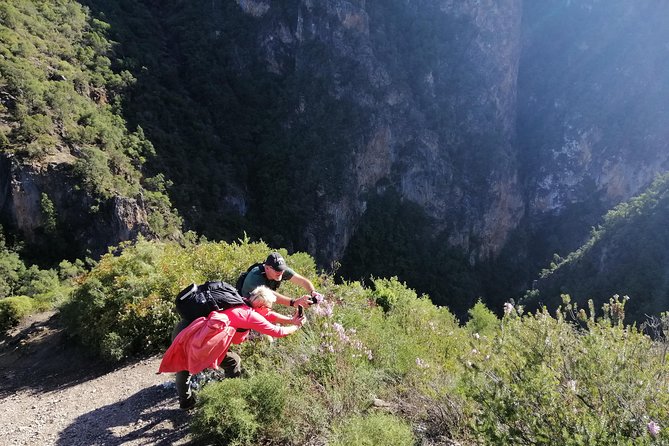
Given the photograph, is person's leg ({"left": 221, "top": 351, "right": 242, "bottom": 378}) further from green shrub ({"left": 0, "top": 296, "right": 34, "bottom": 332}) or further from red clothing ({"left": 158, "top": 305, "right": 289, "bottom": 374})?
green shrub ({"left": 0, "top": 296, "right": 34, "bottom": 332})

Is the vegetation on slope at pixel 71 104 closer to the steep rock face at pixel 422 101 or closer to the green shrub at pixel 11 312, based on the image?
the green shrub at pixel 11 312

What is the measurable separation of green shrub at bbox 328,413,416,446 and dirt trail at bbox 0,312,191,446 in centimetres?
147

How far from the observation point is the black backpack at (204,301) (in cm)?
321

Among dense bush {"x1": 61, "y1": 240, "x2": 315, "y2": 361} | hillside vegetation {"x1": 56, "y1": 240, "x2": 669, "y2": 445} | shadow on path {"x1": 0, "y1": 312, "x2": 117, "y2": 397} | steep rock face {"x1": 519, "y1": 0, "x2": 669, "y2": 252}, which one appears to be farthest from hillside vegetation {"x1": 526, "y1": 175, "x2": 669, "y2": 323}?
shadow on path {"x1": 0, "y1": 312, "x2": 117, "y2": 397}

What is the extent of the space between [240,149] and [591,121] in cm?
4957

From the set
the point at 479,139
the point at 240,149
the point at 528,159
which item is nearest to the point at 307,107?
the point at 240,149

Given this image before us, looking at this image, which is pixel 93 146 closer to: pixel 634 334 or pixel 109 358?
pixel 109 358

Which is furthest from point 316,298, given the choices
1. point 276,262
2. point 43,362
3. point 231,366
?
point 43,362

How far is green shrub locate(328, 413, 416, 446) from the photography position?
2.31 m

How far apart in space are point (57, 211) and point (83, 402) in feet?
78.3

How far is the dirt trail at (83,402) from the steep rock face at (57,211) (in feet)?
63.9

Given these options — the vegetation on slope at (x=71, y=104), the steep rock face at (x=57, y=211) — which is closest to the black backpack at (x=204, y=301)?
the steep rock face at (x=57, y=211)

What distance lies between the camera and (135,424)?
149 inches

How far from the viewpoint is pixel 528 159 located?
213ft
